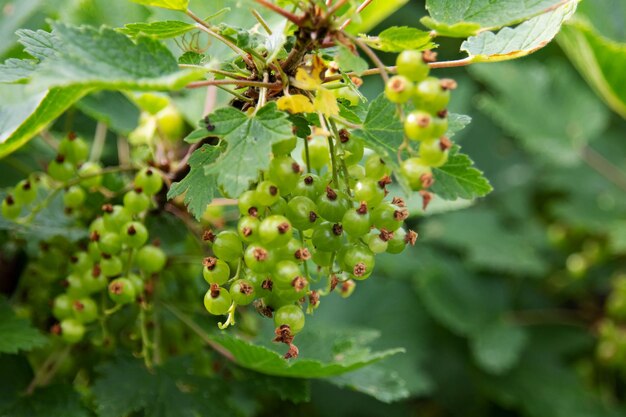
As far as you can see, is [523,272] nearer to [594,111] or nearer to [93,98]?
[594,111]

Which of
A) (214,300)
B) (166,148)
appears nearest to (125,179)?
(166,148)

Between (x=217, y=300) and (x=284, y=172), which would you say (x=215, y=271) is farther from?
(x=284, y=172)

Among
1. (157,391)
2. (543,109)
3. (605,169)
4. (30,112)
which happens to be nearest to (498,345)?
(605,169)

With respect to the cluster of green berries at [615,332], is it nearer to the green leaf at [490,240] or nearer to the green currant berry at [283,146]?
the green leaf at [490,240]

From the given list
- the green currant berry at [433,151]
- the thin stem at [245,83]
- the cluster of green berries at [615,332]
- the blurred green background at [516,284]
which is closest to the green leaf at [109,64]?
the thin stem at [245,83]

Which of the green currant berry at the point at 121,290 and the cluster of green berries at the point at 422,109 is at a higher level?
the cluster of green berries at the point at 422,109

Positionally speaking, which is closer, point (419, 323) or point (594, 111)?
point (419, 323)

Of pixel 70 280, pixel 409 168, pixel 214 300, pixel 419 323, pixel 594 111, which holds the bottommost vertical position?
pixel 419 323
